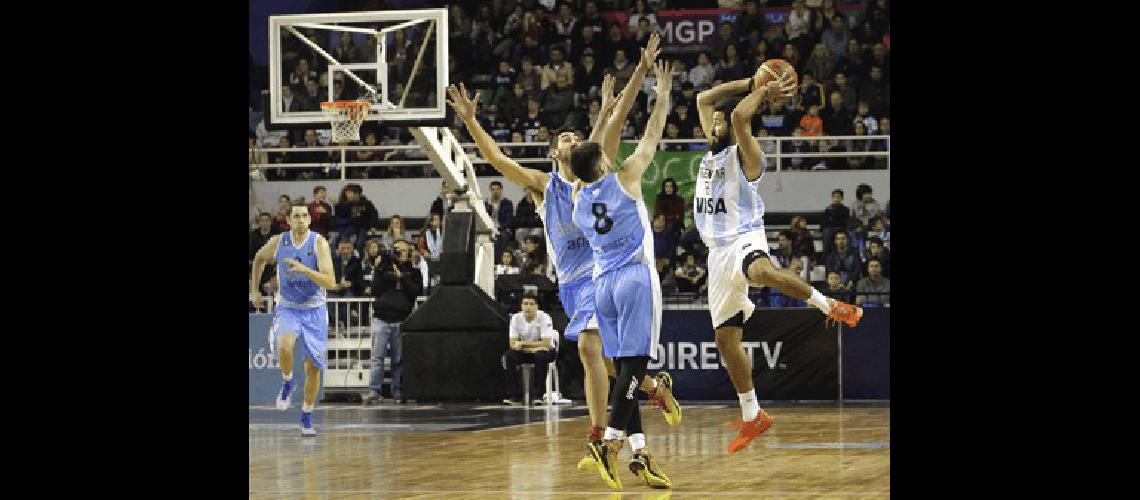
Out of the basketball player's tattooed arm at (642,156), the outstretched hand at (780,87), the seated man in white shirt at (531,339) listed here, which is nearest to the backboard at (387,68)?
the seated man in white shirt at (531,339)

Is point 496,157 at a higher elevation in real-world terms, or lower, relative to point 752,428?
higher

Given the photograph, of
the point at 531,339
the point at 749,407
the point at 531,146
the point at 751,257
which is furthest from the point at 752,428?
the point at 531,146

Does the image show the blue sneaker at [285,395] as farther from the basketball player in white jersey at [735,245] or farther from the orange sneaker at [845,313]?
the orange sneaker at [845,313]

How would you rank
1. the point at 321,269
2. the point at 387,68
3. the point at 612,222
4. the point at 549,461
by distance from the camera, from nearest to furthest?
the point at 612,222
the point at 549,461
the point at 321,269
the point at 387,68

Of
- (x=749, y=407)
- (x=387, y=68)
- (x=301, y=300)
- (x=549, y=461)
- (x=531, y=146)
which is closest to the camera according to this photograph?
(x=749, y=407)

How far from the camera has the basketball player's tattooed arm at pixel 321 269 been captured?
11.8 metres

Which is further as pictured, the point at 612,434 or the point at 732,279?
the point at 732,279

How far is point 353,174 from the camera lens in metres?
22.0

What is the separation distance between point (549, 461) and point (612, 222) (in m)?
2.07

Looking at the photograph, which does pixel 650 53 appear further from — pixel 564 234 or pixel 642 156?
pixel 564 234

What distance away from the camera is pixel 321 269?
12.0 m

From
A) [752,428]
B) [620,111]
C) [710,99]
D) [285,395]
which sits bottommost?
[285,395]

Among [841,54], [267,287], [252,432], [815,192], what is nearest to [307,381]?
[252,432]
